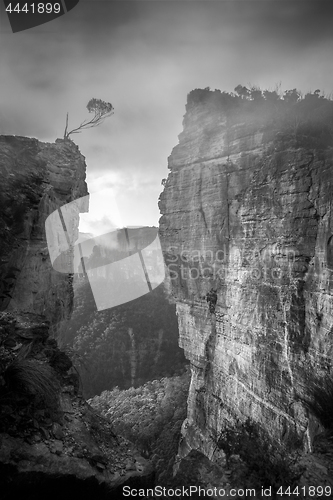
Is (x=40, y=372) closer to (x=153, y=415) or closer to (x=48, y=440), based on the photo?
(x=48, y=440)

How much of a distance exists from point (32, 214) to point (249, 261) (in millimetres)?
10497

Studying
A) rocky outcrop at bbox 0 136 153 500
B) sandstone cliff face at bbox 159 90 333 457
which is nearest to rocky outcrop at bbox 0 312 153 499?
rocky outcrop at bbox 0 136 153 500

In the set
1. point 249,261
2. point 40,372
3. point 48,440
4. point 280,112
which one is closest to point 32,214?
point 40,372

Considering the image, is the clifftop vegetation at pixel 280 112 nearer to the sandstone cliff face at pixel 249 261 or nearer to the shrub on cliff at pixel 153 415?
the sandstone cliff face at pixel 249 261

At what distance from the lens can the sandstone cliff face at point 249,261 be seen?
1145 centimetres

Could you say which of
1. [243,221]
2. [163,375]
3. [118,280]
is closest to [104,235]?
[118,280]

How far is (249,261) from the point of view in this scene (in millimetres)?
14273

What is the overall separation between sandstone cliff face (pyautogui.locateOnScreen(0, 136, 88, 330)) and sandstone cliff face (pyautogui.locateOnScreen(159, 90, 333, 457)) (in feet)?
29.2

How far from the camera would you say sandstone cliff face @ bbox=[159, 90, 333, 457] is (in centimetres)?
1145

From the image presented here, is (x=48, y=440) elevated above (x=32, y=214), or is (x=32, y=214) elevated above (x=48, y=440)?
(x=32, y=214)

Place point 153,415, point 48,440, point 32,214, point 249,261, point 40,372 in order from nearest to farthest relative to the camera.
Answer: point 48,440
point 40,372
point 32,214
point 249,261
point 153,415

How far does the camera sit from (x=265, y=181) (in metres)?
13.7

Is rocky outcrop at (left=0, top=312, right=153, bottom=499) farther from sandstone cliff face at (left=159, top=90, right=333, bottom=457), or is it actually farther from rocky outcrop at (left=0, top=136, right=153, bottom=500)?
sandstone cliff face at (left=159, top=90, right=333, bottom=457)

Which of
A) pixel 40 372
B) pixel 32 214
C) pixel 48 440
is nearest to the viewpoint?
pixel 48 440
